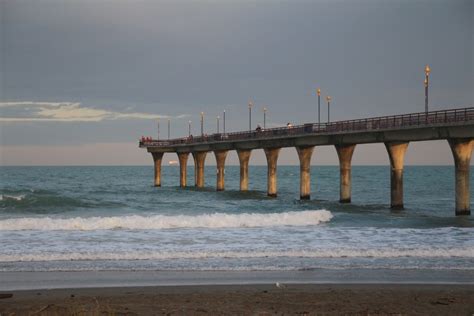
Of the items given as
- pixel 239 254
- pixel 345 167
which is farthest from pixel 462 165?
pixel 239 254

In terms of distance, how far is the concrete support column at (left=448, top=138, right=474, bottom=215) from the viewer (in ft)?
101

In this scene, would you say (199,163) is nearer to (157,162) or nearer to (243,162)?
(157,162)

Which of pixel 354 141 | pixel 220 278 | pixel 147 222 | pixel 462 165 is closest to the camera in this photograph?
pixel 220 278

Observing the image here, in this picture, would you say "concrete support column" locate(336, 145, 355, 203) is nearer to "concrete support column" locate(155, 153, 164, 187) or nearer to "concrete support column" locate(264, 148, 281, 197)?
"concrete support column" locate(264, 148, 281, 197)

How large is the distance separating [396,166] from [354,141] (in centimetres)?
451

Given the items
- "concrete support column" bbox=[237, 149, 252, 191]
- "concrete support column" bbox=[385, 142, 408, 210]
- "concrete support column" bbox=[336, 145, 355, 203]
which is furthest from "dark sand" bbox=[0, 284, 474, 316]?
"concrete support column" bbox=[237, 149, 252, 191]

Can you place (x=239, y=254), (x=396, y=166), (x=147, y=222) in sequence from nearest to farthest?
(x=239, y=254) → (x=147, y=222) → (x=396, y=166)

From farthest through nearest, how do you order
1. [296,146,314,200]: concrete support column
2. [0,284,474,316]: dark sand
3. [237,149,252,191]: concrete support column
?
[237,149,252,191]: concrete support column < [296,146,314,200]: concrete support column < [0,284,474,316]: dark sand

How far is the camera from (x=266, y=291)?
40.8 feet

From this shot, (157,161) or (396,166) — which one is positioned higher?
(157,161)

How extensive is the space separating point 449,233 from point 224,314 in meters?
15.2

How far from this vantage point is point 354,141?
3953cm

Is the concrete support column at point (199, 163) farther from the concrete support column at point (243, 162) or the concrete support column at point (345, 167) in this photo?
the concrete support column at point (345, 167)

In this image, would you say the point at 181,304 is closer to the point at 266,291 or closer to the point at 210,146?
the point at 266,291
